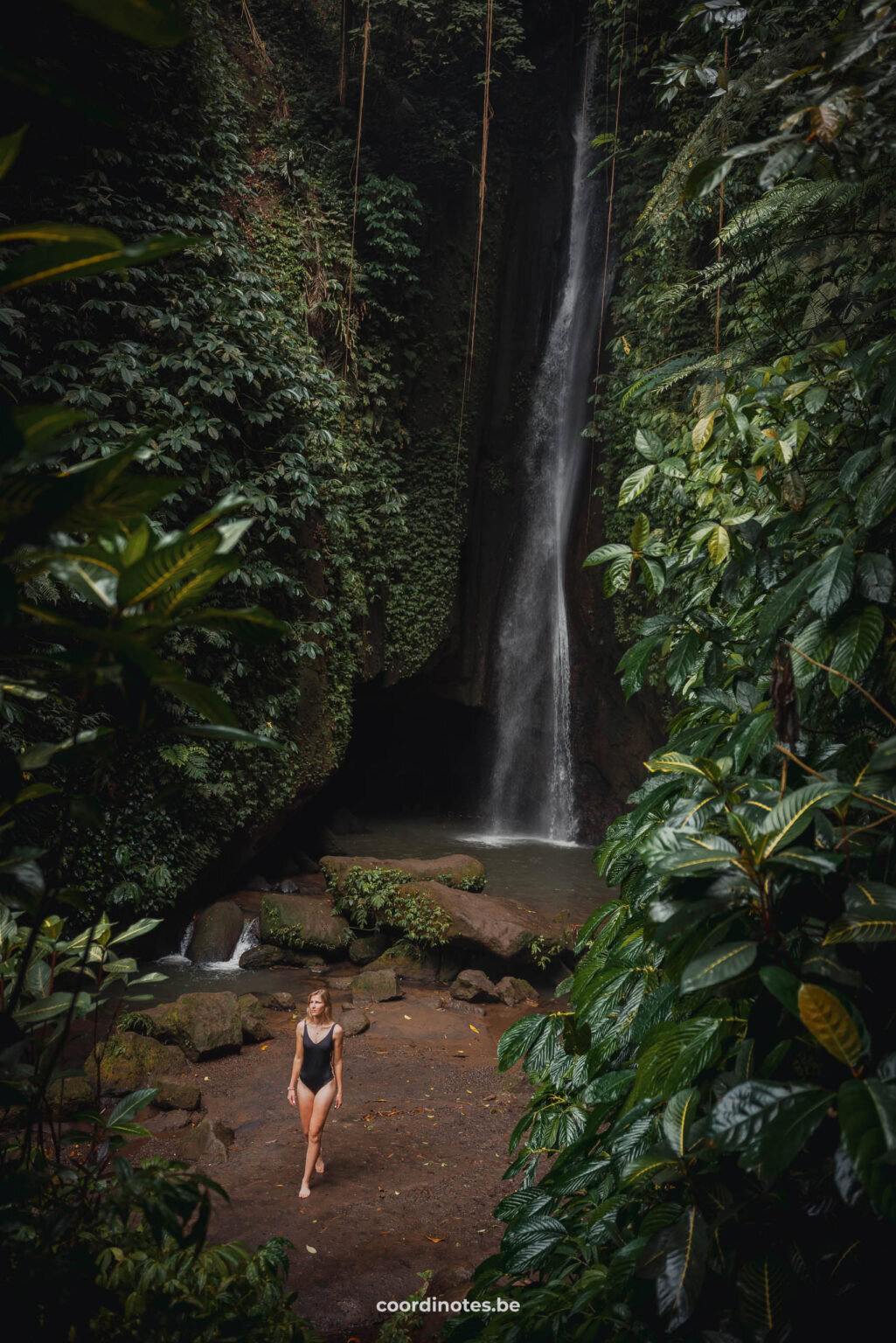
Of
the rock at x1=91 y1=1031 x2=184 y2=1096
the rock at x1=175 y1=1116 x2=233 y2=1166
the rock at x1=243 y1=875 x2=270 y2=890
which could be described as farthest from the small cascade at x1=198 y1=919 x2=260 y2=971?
the rock at x1=175 y1=1116 x2=233 y2=1166

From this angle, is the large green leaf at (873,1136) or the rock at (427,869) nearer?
the large green leaf at (873,1136)

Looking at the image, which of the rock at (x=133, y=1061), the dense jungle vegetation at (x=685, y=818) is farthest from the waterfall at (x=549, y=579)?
the rock at (x=133, y=1061)

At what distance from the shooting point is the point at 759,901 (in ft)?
3.51

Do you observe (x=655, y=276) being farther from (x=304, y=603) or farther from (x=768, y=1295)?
(x=768, y=1295)

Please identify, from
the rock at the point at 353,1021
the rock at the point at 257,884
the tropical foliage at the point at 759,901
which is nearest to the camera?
the tropical foliage at the point at 759,901

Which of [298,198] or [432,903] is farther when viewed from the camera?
[298,198]

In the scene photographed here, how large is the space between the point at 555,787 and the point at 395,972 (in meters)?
6.46

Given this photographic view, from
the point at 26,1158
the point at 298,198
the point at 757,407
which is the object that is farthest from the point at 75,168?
the point at 26,1158

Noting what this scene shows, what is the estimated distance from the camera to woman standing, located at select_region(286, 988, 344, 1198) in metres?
4.27

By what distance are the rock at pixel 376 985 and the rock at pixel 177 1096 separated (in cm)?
229

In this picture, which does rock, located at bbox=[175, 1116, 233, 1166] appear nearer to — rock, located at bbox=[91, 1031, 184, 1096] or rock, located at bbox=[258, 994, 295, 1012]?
rock, located at bbox=[91, 1031, 184, 1096]

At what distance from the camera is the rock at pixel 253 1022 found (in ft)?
19.5

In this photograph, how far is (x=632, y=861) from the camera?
1.90 metres

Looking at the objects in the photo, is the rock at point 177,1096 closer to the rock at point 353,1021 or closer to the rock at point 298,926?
the rock at point 353,1021
